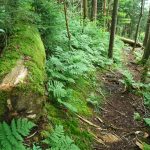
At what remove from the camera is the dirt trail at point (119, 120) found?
5.50 meters

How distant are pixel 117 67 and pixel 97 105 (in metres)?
5.83

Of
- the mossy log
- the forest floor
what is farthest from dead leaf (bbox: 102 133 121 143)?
the mossy log

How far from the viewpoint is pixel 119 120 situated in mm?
6750

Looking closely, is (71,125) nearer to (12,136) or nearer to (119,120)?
(12,136)

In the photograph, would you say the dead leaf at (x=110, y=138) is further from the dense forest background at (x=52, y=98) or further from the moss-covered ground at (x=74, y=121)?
the moss-covered ground at (x=74, y=121)

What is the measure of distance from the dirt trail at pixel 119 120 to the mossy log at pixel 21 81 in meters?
1.63

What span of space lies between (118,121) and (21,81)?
336 cm

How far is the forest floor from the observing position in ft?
17.9

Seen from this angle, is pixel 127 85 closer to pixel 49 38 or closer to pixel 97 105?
pixel 97 105

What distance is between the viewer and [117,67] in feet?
41.1

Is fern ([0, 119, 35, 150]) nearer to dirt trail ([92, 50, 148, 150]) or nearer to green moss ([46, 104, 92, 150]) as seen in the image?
green moss ([46, 104, 92, 150])

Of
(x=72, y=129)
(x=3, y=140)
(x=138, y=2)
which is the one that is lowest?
(x=138, y=2)

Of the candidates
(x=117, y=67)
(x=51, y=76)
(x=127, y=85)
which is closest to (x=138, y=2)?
(x=117, y=67)

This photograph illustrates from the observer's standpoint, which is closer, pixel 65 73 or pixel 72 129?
pixel 72 129
